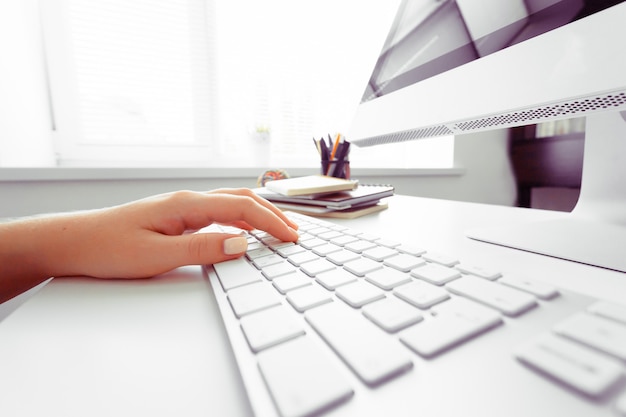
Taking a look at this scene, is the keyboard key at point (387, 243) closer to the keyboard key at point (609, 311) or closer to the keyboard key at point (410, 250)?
the keyboard key at point (410, 250)

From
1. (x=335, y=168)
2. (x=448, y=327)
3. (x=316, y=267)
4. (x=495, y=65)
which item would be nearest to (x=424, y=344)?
(x=448, y=327)

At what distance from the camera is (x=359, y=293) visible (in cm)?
19

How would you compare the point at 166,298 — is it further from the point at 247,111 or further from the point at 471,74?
the point at 247,111

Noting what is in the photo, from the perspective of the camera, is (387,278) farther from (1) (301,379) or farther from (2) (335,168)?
(2) (335,168)

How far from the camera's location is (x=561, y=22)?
0.98 ft

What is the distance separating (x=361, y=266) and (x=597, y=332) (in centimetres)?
14

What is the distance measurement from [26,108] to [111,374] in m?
1.19

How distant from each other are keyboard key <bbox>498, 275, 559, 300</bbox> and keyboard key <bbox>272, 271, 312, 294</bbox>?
13 cm

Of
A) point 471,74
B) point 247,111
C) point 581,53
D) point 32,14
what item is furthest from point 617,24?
point 32,14

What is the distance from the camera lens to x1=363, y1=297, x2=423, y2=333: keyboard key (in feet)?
0.49

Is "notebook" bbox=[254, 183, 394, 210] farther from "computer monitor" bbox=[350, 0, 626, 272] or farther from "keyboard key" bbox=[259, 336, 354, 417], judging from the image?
Answer: "keyboard key" bbox=[259, 336, 354, 417]

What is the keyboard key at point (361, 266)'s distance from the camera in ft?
0.74

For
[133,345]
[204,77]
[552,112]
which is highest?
[204,77]

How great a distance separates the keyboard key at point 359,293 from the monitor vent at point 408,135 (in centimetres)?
34
